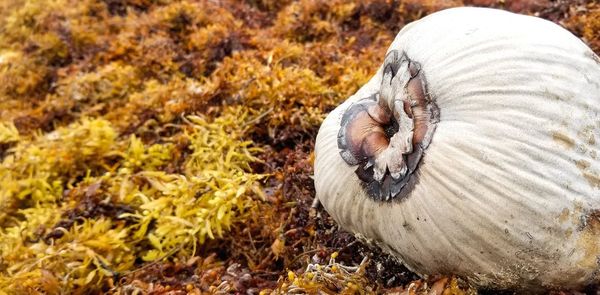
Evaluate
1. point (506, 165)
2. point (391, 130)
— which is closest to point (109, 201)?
point (391, 130)

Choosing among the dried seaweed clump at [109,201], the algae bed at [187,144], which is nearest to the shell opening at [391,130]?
the algae bed at [187,144]

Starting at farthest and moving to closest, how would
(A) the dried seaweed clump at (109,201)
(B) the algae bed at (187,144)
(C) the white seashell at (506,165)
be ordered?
(A) the dried seaweed clump at (109,201) → (B) the algae bed at (187,144) → (C) the white seashell at (506,165)

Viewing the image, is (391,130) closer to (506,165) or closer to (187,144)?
(506,165)

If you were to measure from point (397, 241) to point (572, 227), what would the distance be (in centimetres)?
45

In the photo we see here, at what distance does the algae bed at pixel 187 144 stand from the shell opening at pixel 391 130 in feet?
0.98

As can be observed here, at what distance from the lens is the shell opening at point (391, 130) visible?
1.49m

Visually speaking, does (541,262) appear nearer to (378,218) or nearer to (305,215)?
(378,218)

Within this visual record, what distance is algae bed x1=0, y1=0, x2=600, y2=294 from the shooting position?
2.01m

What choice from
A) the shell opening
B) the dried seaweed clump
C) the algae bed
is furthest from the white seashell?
the dried seaweed clump

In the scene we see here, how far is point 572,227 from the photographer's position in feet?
4.30

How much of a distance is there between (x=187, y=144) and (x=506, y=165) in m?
1.78

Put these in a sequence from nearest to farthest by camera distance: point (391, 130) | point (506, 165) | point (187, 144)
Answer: point (506, 165) < point (391, 130) < point (187, 144)

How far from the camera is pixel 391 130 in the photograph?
167 centimetres

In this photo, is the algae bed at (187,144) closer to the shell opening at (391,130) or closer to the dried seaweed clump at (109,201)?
the dried seaweed clump at (109,201)
